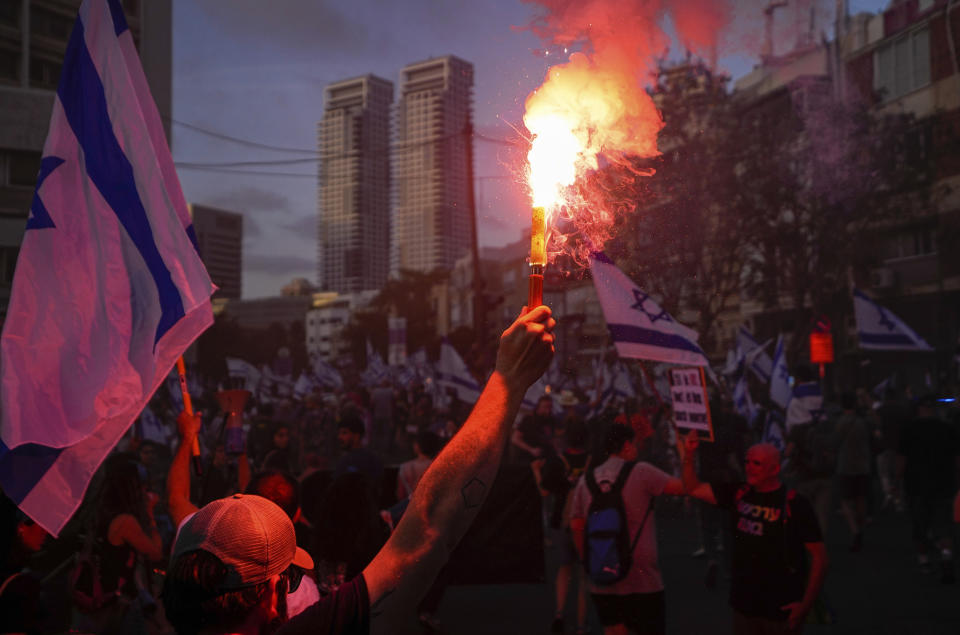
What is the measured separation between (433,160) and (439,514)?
302 ft

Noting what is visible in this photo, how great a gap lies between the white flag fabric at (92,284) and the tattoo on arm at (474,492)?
2.90 metres

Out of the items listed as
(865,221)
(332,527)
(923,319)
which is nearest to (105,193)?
(332,527)

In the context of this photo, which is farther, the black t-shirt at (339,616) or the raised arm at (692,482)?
the raised arm at (692,482)

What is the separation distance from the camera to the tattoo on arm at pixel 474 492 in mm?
1802

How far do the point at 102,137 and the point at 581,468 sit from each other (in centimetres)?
588

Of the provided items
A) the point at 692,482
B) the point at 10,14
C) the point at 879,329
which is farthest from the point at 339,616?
the point at 10,14

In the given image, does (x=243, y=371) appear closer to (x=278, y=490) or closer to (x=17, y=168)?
(x=17, y=168)

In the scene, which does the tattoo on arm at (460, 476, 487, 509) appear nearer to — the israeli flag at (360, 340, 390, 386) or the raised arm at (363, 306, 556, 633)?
the raised arm at (363, 306, 556, 633)

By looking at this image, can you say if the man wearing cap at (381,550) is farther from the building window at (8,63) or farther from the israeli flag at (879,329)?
the building window at (8,63)

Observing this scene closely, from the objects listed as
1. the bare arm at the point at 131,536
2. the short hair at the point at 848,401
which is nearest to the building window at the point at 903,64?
the short hair at the point at 848,401

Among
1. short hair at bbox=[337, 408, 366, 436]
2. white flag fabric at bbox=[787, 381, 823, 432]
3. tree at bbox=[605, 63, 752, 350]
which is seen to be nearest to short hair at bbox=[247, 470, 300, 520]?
short hair at bbox=[337, 408, 366, 436]

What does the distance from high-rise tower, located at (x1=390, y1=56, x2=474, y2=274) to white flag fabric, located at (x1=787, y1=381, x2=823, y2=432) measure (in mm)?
6271

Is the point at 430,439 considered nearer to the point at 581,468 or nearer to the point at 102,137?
the point at 581,468

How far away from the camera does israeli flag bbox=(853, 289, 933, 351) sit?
1424cm
